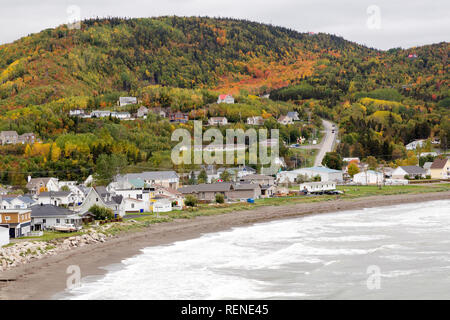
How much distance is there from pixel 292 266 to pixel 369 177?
47.2 m

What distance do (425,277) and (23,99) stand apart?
114 meters

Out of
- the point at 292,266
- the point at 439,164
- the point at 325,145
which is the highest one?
the point at 325,145

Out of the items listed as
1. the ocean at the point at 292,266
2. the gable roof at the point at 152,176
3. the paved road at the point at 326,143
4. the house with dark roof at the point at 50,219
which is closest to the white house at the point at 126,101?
the paved road at the point at 326,143

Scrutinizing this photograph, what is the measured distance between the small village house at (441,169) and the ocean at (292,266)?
36.5m

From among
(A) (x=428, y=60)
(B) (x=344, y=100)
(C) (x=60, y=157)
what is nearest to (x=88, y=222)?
(C) (x=60, y=157)

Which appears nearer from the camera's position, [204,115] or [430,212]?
[430,212]

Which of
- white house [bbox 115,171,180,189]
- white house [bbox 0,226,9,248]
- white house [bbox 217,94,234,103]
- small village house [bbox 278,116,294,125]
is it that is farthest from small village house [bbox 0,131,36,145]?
white house [bbox 0,226,9,248]

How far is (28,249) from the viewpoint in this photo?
24.6m

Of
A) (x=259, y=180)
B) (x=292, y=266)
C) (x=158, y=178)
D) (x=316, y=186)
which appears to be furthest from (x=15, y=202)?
(x=316, y=186)

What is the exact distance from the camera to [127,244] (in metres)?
28.4

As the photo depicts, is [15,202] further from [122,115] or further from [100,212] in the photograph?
[122,115]

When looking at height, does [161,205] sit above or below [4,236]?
above

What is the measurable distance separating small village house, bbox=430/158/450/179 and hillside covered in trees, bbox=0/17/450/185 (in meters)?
12.6
